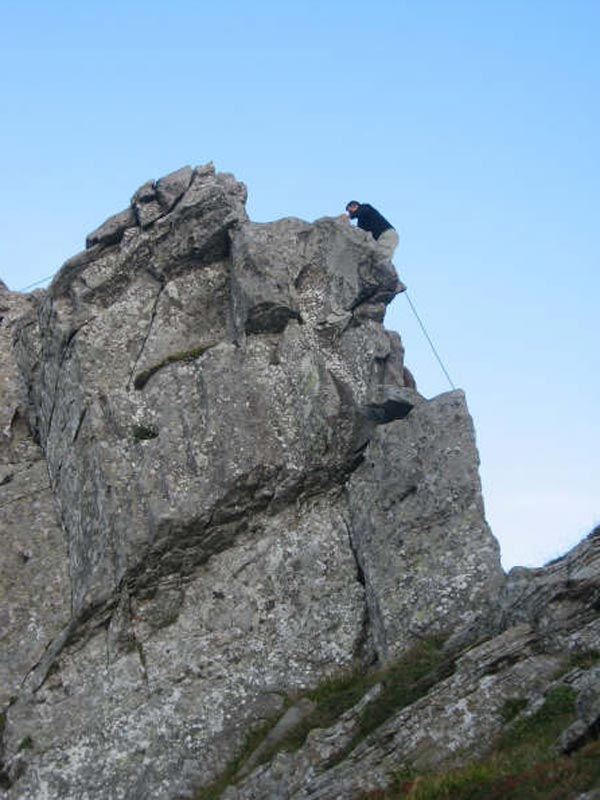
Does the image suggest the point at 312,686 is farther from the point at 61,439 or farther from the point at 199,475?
the point at 61,439

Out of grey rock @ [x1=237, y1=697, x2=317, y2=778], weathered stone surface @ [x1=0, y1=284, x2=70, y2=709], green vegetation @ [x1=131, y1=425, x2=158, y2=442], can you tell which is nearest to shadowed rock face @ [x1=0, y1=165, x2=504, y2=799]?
green vegetation @ [x1=131, y1=425, x2=158, y2=442]

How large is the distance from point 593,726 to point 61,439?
1942cm

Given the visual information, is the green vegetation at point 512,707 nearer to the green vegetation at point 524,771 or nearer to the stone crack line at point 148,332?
the green vegetation at point 524,771

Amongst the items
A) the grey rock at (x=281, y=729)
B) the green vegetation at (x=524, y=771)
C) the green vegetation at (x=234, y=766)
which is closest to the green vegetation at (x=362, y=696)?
the green vegetation at (x=234, y=766)

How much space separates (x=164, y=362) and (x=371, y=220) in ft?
27.3

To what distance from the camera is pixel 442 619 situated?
86.2ft

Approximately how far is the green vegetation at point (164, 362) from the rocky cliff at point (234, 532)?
93 millimetres

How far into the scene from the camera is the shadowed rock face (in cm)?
2677

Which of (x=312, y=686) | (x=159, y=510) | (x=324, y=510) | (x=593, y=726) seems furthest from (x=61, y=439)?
(x=593, y=726)

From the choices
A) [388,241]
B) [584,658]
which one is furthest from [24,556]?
[584,658]

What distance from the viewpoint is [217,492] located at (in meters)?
29.9

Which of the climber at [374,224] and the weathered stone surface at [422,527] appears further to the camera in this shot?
the climber at [374,224]

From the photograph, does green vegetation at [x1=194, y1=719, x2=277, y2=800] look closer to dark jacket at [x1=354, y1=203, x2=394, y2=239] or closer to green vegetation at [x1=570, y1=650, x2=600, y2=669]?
green vegetation at [x1=570, y1=650, x2=600, y2=669]

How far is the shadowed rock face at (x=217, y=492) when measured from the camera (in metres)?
26.8
